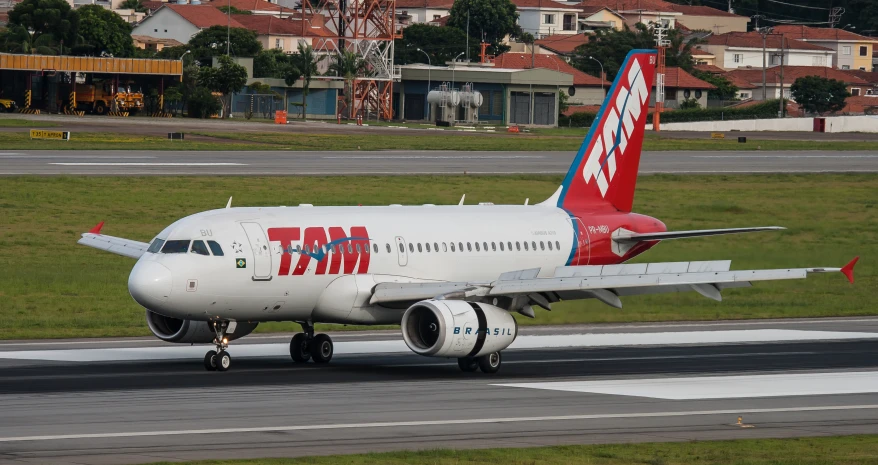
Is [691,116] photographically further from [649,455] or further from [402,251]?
[649,455]

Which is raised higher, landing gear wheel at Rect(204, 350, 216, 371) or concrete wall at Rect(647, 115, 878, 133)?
concrete wall at Rect(647, 115, 878, 133)

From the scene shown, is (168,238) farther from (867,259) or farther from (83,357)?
(867,259)

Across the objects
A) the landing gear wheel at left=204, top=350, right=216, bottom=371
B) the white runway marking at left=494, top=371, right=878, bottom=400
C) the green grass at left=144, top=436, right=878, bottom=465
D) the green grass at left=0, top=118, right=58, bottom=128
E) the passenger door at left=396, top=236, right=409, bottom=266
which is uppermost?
the green grass at left=0, top=118, right=58, bottom=128

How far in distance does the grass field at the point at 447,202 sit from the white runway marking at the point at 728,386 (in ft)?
24.9

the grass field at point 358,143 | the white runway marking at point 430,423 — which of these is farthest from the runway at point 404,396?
the grass field at point 358,143

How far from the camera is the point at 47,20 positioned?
6309 inches

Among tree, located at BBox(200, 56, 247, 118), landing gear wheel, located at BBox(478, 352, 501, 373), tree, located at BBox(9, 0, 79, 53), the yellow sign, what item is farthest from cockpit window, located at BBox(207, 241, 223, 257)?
tree, located at BBox(9, 0, 79, 53)

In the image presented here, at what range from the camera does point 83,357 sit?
36750mm

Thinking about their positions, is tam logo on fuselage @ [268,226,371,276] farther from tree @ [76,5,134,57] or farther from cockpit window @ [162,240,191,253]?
tree @ [76,5,134,57]

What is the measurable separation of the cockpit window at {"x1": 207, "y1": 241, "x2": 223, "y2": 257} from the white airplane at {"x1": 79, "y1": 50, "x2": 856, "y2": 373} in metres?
0.02

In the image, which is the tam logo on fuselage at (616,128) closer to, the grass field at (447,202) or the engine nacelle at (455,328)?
the grass field at (447,202)

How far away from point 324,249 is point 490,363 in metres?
4.91

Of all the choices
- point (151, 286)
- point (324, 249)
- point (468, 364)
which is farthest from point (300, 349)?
Result: point (151, 286)

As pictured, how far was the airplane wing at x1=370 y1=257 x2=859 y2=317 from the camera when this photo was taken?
3284cm
